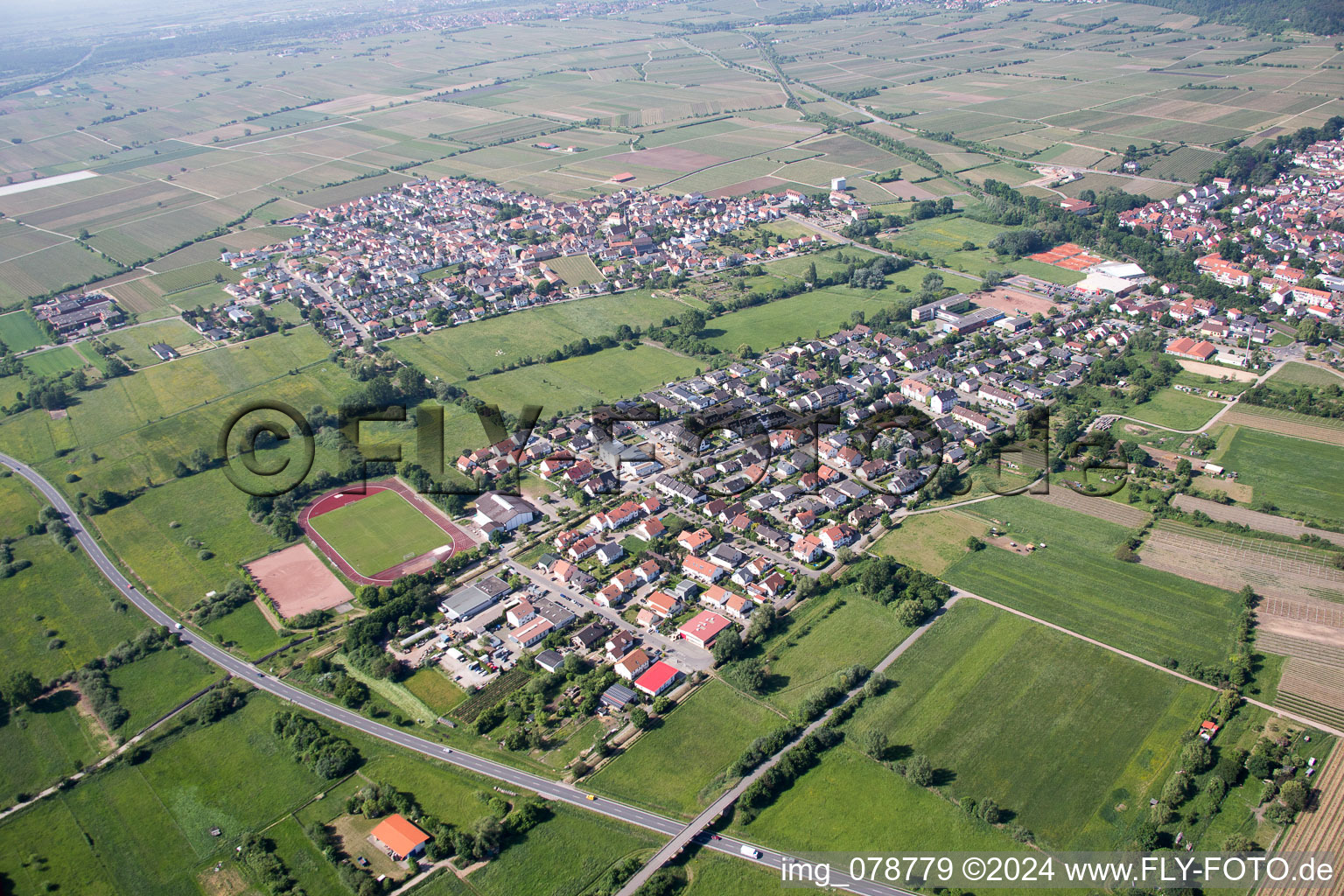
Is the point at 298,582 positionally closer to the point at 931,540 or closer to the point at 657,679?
the point at 657,679

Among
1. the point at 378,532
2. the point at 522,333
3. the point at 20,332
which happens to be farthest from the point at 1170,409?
the point at 20,332

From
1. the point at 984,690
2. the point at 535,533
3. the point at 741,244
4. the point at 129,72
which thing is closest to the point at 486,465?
the point at 535,533

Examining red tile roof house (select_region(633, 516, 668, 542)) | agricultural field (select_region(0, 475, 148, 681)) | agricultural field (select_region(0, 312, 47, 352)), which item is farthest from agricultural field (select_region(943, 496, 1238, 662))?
agricultural field (select_region(0, 312, 47, 352))

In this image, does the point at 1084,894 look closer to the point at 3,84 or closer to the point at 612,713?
the point at 612,713

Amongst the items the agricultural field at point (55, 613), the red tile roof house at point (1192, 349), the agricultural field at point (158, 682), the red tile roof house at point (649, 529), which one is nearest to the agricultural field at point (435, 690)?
the agricultural field at point (158, 682)

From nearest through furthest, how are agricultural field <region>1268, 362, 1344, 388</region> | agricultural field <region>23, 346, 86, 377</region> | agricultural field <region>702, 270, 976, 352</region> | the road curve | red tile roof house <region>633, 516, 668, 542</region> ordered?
the road curve < red tile roof house <region>633, 516, 668, 542</region> < agricultural field <region>1268, 362, 1344, 388</region> < agricultural field <region>23, 346, 86, 377</region> < agricultural field <region>702, 270, 976, 352</region>

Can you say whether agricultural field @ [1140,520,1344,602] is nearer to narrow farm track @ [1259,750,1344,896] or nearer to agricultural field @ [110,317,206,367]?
narrow farm track @ [1259,750,1344,896]

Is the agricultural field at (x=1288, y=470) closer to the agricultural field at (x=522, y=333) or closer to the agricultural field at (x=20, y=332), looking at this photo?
the agricultural field at (x=522, y=333)
